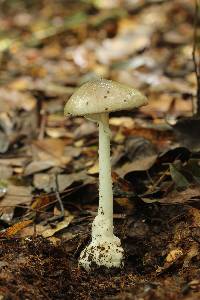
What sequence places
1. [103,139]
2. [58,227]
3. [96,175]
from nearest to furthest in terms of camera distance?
1. [103,139]
2. [58,227]
3. [96,175]

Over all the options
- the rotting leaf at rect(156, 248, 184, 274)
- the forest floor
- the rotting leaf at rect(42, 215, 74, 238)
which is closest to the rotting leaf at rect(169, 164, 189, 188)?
the forest floor

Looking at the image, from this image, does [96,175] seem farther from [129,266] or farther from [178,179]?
[129,266]

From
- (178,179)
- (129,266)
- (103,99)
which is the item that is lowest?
(129,266)

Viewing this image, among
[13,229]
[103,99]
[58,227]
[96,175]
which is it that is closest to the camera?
[103,99]

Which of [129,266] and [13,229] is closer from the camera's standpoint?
[129,266]

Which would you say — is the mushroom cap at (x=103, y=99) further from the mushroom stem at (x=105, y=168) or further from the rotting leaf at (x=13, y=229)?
the rotting leaf at (x=13, y=229)

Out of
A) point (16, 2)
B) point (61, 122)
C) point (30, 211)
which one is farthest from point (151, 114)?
point (16, 2)

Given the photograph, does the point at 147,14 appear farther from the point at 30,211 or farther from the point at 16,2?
the point at 30,211

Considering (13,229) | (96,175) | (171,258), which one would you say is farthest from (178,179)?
(13,229)
